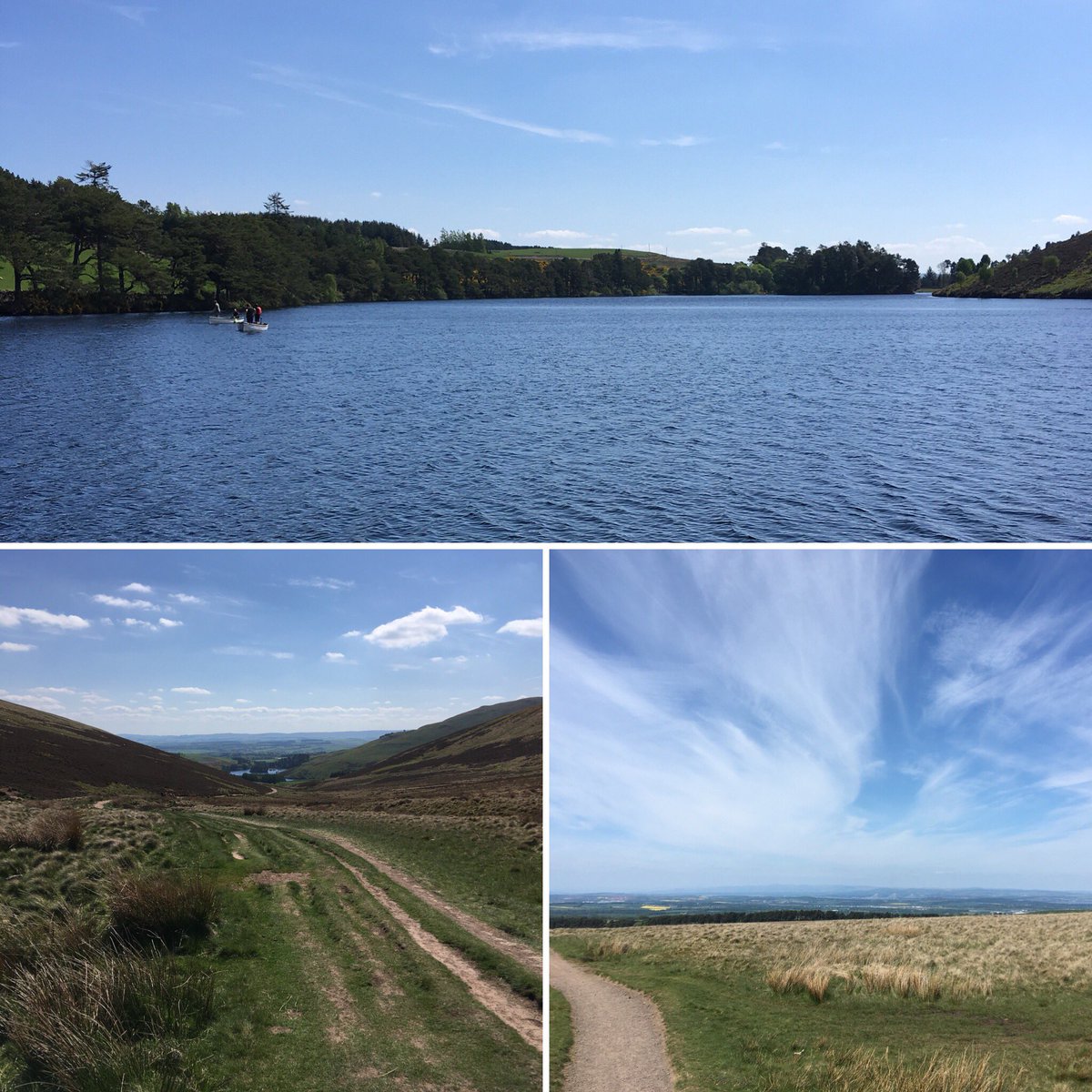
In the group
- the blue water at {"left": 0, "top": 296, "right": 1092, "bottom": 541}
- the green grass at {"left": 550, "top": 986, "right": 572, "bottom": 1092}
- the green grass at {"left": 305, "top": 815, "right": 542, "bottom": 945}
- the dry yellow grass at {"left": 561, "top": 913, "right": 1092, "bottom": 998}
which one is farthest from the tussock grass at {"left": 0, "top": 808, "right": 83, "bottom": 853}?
the blue water at {"left": 0, "top": 296, "right": 1092, "bottom": 541}

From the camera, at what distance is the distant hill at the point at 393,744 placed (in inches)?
625

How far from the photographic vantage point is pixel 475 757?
18.4 m

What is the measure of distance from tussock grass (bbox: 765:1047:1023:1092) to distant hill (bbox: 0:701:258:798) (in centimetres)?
1474

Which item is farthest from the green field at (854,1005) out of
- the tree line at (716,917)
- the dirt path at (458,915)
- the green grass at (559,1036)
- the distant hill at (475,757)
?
the distant hill at (475,757)

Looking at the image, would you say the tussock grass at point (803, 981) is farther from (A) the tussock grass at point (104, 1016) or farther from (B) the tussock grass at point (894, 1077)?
(A) the tussock grass at point (104, 1016)

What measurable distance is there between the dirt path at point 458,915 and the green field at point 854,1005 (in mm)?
522

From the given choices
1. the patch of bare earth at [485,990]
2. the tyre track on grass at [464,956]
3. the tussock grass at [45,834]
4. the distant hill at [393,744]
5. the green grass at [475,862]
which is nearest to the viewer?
the patch of bare earth at [485,990]

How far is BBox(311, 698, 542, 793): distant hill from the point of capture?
15.7m

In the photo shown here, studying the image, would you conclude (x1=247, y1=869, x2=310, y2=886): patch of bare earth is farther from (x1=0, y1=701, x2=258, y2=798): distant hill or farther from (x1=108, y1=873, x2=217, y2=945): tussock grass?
(x1=0, y1=701, x2=258, y2=798): distant hill

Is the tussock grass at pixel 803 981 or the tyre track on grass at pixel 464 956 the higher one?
the tyre track on grass at pixel 464 956

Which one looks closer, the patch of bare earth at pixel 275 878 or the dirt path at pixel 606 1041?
the dirt path at pixel 606 1041

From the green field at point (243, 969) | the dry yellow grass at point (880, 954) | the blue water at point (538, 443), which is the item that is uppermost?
the blue water at point (538, 443)

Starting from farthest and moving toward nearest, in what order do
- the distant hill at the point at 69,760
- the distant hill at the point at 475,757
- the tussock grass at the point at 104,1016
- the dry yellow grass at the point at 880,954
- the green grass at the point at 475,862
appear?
the distant hill at the point at 69,760, the dry yellow grass at the point at 880,954, the distant hill at the point at 475,757, the green grass at the point at 475,862, the tussock grass at the point at 104,1016

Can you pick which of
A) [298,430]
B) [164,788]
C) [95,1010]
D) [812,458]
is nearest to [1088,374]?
[812,458]
